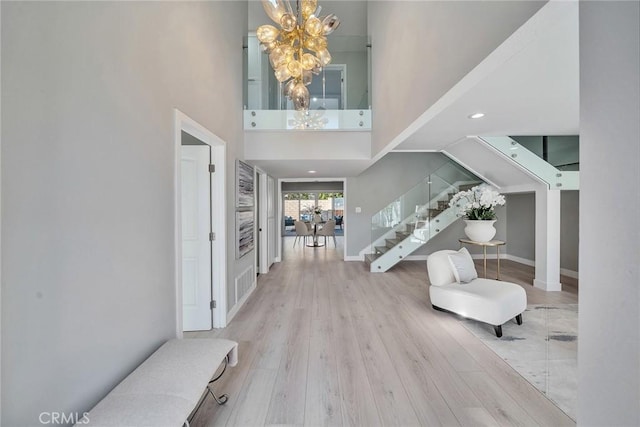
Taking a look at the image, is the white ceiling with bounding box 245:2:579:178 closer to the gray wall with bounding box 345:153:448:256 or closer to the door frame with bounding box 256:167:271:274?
the door frame with bounding box 256:167:271:274

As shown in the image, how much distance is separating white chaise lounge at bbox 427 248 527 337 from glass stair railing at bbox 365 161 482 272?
2.11 m

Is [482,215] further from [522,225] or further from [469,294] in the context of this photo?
[522,225]

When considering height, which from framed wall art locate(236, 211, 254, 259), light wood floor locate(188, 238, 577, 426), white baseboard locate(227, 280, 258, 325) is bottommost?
light wood floor locate(188, 238, 577, 426)

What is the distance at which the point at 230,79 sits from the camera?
11.5 feet

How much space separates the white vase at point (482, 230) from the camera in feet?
13.6

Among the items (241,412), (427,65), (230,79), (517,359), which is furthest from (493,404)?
(230,79)

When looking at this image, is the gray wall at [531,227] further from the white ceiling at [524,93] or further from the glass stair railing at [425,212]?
the white ceiling at [524,93]

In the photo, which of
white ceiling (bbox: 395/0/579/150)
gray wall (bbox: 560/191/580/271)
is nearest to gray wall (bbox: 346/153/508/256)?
gray wall (bbox: 560/191/580/271)

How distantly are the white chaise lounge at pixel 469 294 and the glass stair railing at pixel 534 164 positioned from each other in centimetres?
Result: 206

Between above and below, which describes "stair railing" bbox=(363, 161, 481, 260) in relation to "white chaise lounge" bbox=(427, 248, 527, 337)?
above

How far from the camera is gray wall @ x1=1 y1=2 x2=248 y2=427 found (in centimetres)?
100

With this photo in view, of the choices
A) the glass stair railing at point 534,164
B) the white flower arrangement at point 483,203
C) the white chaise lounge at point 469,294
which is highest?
the glass stair railing at point 534,164

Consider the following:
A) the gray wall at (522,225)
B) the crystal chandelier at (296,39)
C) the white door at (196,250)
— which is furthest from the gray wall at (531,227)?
the white door at (196,250)

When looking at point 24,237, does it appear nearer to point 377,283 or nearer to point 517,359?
point 517,359
